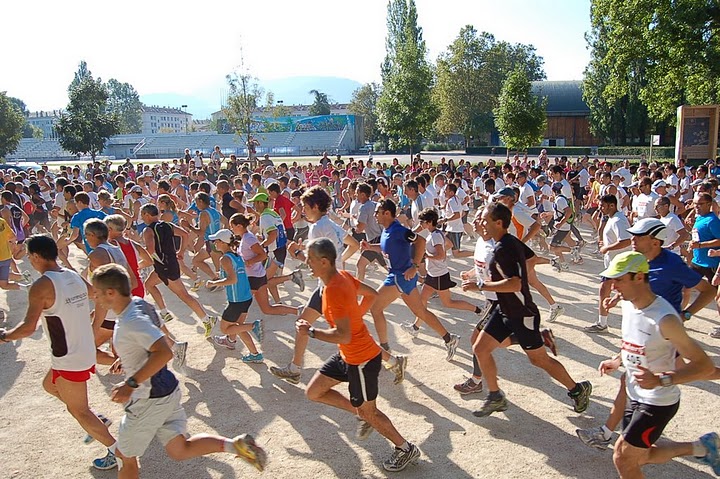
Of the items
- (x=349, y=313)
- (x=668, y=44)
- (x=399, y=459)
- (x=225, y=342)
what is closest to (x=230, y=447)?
(x=349, y=313)

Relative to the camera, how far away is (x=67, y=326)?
418cm

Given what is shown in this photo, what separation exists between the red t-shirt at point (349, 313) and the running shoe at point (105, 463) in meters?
2.11

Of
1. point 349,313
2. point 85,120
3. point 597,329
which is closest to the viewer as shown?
point 349,313

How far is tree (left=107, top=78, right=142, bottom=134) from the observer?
441 ft

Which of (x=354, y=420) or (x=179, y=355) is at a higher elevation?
(x=179, y=355)

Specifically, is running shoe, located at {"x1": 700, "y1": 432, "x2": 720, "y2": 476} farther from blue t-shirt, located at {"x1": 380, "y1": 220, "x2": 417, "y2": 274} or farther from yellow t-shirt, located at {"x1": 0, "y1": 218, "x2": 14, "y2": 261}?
yellow t-shirt, located at {"x1": 0, "y1": 218, "x2": 14, "y2": 261}

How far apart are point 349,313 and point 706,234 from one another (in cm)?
502

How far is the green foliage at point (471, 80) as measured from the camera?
184 feet

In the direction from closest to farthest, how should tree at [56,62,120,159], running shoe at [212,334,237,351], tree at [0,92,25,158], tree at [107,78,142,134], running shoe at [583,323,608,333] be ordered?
running shoe at [212,334,237,351]
running shoe at [583,323,608,333]
tree at [56,62,120,159]
tree at [0,92,25,158]
tree at [107,78,142,134]

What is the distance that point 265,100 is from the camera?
3556 cm

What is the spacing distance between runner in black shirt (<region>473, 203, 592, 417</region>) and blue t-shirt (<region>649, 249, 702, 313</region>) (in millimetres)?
973

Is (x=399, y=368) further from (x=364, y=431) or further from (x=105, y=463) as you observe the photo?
(x=105, y=463)

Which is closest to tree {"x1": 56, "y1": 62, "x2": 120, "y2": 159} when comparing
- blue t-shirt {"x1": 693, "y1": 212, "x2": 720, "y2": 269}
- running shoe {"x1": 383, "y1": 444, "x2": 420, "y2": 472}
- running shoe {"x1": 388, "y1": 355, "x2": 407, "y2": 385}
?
running shoe {"x1": 388, "y1": 355, "x2": 407, "y2": 385}

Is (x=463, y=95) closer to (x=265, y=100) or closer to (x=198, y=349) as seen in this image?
(x=265, y=100)
